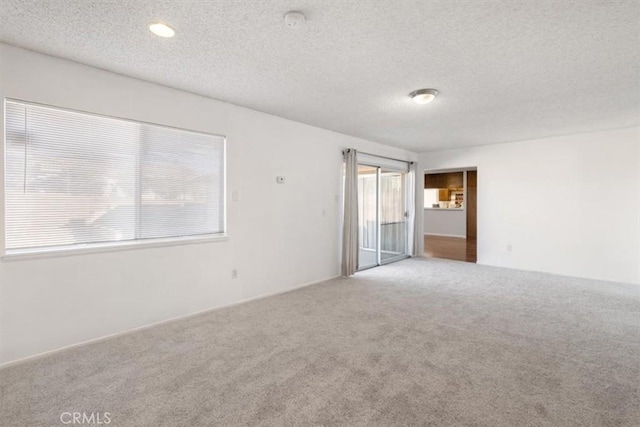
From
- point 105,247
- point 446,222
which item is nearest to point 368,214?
point 105,247

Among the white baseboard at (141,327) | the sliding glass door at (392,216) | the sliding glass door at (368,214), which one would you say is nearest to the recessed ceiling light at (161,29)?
the white baseboard at (141,327)

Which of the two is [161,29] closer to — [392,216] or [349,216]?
[349,216]

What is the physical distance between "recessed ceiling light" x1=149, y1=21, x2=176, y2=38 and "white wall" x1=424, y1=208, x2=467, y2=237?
9.73 metres

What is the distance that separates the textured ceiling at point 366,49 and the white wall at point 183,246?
0.24 meters

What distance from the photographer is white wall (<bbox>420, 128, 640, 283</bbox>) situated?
4777 mm

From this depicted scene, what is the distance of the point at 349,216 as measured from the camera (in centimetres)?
516

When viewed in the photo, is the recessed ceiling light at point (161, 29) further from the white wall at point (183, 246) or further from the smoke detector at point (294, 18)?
the white wall at point (183, 246)

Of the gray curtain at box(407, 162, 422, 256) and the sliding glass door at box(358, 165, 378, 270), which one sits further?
the gray curtain at box(407, 162, 422, 256)

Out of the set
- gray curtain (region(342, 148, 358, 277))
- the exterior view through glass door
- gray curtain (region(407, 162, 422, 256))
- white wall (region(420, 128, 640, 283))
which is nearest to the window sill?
gray curtain (region(342, 148, 358, 277))

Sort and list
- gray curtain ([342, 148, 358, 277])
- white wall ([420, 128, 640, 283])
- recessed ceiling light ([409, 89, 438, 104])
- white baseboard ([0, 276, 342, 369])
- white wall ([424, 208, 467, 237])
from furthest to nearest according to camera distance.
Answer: white wall ([424, 208, 467, 237]), gray curtain ([342, 148, 358, 277]), white wall ([420, 128, 640, 283]), recessed ceiling light ([409, 89, 438, 104]), white baseboard ([0, 276, 342, 369])

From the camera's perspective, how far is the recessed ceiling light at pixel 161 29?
6.77 feet

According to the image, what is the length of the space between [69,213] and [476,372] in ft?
12.1

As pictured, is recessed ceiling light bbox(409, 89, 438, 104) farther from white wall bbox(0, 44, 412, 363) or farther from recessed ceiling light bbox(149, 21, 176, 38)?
recessed ceiling light bbox(149, 21, 176, 38)

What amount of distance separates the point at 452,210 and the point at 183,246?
910 centimetres
